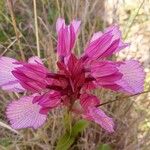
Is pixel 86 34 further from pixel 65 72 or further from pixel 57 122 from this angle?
pixel 65 72

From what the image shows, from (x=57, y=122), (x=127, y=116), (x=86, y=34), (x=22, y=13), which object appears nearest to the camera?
(x=57, y=122)

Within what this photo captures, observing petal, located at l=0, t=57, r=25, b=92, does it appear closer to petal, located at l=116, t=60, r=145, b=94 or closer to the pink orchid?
the pink orchid

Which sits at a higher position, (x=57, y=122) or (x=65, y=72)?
(x=65, y=72)

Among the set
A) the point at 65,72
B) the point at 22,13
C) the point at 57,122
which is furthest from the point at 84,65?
the point at 22,13

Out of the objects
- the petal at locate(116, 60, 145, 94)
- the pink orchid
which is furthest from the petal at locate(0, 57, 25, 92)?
the petal at locate(116, 60, 145, 94)

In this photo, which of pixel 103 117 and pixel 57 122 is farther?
pixel 57 122

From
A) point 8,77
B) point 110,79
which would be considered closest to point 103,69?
point 110,79

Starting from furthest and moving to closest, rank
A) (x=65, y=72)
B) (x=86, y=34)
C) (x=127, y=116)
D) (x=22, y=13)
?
(x=22, y=13)
(x=86, y=34)
(x=127, y=116)
(x=65, y=72)

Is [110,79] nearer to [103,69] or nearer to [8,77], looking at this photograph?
[103,69]
